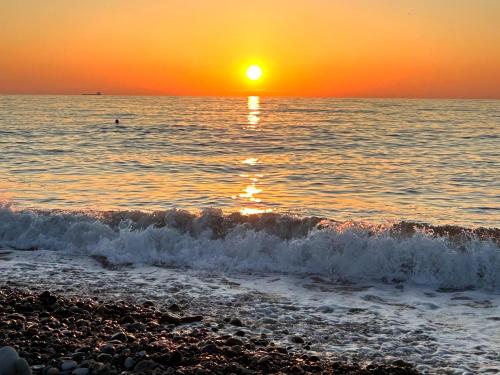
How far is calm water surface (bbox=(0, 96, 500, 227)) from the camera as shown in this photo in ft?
59.6

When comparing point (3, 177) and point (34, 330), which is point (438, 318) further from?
point (3, 177)

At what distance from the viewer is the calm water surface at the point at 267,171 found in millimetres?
18172

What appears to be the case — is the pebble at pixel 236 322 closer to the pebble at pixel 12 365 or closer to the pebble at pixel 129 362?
the pebble at pixel 129 362

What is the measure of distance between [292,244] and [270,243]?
56 centimetres

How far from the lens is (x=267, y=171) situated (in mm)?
26406

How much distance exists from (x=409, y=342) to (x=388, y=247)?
4965 millimetres

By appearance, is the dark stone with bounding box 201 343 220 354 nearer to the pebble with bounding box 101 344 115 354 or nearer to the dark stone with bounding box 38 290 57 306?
the pebble with bounding box 101 344 115 354

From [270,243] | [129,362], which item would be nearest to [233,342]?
[129,362]

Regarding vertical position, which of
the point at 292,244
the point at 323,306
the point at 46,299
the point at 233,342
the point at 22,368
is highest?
the point at 22,368

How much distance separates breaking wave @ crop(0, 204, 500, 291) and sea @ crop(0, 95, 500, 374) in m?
0.04

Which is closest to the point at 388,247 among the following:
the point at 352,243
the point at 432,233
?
the point at 352,243

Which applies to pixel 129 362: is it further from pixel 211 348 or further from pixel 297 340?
pixel 297 340

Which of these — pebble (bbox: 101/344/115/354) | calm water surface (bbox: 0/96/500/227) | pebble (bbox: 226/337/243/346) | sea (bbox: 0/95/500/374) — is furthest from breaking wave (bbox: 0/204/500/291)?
pebble (bbox: 101/344/115/354)

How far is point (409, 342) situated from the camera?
7.75 metres
